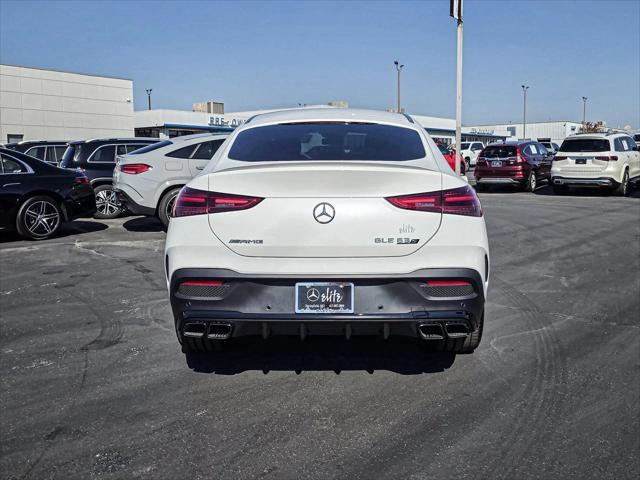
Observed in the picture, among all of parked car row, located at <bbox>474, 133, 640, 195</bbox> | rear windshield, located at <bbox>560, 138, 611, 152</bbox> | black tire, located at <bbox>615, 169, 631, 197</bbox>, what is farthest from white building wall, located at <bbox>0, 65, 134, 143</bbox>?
black tire, located at <bbox>615, 169, 631, 197</bbox>

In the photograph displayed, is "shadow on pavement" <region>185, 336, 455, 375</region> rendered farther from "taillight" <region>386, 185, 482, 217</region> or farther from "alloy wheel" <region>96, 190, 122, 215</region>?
"alloy wheel" <region>96, 190, 122, 215</region>

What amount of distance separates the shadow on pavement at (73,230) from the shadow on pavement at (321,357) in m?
6.81

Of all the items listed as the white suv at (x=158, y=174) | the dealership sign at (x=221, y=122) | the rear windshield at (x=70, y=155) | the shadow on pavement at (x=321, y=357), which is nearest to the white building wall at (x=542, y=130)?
the dealership sign at (x=221, y=122)

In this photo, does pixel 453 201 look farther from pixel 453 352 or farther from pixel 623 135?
pixel 623 135

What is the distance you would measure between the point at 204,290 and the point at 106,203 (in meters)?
10.4

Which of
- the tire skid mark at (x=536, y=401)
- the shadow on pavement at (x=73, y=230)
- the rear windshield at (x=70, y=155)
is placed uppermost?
the rear windshield at (x=70, y=155)

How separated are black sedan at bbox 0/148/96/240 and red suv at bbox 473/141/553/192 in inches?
563

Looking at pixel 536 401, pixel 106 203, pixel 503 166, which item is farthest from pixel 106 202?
pixel 503 166

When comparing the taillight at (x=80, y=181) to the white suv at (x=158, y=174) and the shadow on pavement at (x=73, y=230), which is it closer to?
the white suv at (x=158, y=174)

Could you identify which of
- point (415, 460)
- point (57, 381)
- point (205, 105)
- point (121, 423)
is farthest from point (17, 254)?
point (205, 105)

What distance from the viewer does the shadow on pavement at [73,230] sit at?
10555 mm

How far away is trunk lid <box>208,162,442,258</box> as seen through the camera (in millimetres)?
3430

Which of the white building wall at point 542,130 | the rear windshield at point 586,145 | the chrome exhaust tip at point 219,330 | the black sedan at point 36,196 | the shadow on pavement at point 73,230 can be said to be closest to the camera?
the chrome exhaust tip at point 219,330

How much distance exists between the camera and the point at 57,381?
4.01 meters
